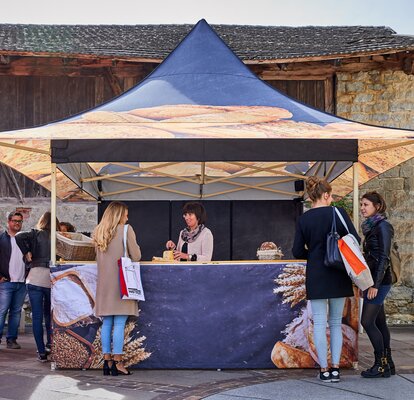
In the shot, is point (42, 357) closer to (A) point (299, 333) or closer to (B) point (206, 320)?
(B) point (206, 320)

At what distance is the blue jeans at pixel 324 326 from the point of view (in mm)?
A: 7395

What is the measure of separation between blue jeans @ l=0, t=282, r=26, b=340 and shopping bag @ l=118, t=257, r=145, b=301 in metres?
2.88

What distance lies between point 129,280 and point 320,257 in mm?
1862

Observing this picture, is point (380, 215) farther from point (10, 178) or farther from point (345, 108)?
point (10, 178)

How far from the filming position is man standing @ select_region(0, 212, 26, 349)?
1015 centimetres

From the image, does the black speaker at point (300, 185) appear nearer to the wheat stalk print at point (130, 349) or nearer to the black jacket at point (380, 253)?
the black jacket at point (380, 253)

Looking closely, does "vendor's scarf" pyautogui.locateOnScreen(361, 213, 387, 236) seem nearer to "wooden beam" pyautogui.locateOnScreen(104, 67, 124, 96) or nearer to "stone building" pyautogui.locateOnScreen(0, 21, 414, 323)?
"stone building" pyautogui.locateOnScreen(0, 21, 414, 323)

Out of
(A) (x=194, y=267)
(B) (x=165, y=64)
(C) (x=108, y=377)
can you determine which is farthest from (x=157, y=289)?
(B) (x=165, y=64)

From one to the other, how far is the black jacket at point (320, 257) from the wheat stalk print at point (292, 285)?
832 mm

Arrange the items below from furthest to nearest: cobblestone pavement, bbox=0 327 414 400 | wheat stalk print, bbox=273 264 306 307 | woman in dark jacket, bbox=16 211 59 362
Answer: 1. woman in dark jacket, bbox=16 211 59 362
2. wheat stalk print, bbox=273 264 306 307
3. cobblestone pavement, bbox=0 327 414 400

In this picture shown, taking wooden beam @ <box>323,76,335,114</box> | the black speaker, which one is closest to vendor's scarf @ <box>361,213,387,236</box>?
the black speaker

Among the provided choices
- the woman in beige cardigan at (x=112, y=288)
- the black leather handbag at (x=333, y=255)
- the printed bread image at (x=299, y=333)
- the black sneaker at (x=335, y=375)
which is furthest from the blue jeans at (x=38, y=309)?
the black leather handbag at (x=333, y=255)

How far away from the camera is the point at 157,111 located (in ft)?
29.4

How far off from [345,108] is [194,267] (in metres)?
7.30
